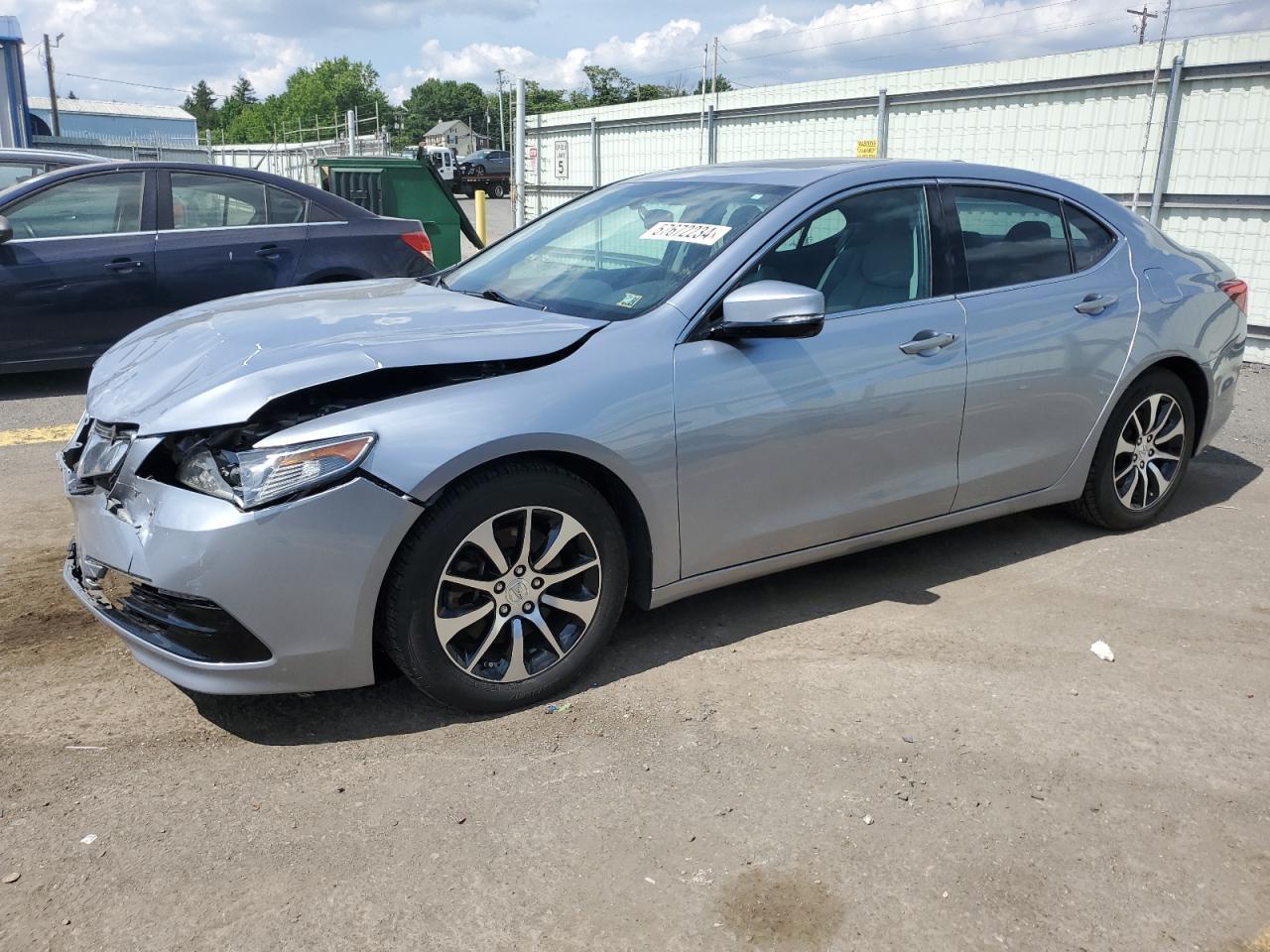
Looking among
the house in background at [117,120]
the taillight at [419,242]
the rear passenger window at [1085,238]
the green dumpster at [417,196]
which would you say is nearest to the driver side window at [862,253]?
the rear passenger window at [1085,238]

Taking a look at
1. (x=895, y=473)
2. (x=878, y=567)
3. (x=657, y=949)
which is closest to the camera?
(x=657, y=949)

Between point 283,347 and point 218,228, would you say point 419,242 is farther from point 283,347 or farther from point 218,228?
point 283,347

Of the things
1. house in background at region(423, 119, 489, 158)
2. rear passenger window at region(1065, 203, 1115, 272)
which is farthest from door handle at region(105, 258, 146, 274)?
house in background at region(423, 119, 489, 158)

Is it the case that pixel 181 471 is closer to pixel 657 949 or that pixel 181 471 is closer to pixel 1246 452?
pixel 657 949

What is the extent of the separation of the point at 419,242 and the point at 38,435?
10.3 ft

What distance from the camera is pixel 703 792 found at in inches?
111

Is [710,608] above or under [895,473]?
under

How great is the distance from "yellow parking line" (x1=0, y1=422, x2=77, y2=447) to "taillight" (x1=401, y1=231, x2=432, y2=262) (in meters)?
2.82

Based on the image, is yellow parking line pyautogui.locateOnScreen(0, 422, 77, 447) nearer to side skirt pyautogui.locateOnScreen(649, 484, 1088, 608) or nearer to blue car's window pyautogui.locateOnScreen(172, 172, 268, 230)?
blue car's window pyautogui.locateOnScreen(172, 172, 268, 230)

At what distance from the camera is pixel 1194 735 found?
10.4 ft

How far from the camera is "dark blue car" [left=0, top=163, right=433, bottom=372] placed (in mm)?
6992

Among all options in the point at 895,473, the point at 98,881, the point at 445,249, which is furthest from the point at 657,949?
the point at 445,249

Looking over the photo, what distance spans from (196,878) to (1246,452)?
19.8 feet

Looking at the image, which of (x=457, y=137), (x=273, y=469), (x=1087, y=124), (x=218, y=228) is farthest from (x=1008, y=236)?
(x=457, y=137)
